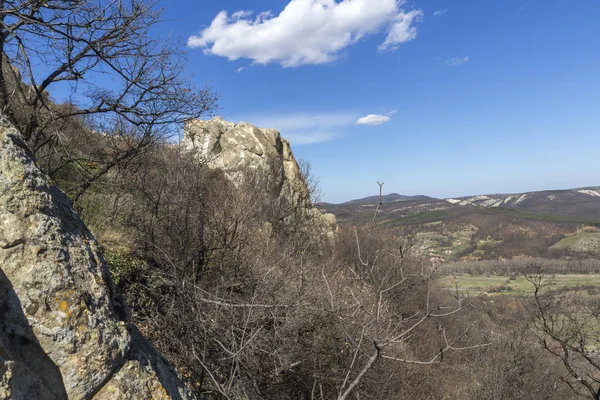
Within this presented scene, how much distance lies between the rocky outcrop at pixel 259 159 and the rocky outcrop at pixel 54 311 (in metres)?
16.6

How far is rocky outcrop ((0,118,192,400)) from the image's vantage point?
2.06m

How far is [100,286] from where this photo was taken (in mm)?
2480

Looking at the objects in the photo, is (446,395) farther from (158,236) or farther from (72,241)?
(72,241)

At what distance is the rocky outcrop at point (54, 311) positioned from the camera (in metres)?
2.06

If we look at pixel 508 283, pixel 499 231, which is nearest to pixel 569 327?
pixel 508 283

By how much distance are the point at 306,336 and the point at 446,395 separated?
8.88 metres

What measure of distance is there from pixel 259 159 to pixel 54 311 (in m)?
20.1

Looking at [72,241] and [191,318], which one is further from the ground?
[72,241]

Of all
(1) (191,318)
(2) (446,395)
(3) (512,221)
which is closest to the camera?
(1) (191,318)

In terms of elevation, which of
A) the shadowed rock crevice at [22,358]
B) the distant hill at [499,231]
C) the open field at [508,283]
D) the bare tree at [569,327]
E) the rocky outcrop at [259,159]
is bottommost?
the open field at [508,283]

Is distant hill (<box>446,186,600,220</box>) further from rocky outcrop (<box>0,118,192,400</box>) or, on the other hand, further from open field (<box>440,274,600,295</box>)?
rocky outcrop (<box>0,118,192,400</box>)

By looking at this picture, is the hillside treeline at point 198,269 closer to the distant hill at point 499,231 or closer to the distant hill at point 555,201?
the distant hill at point 499,231

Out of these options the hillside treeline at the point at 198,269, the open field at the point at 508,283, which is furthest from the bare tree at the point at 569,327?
the open field at the point at 508,283

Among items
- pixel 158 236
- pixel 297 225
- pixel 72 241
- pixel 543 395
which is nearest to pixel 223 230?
pixel 158 236
